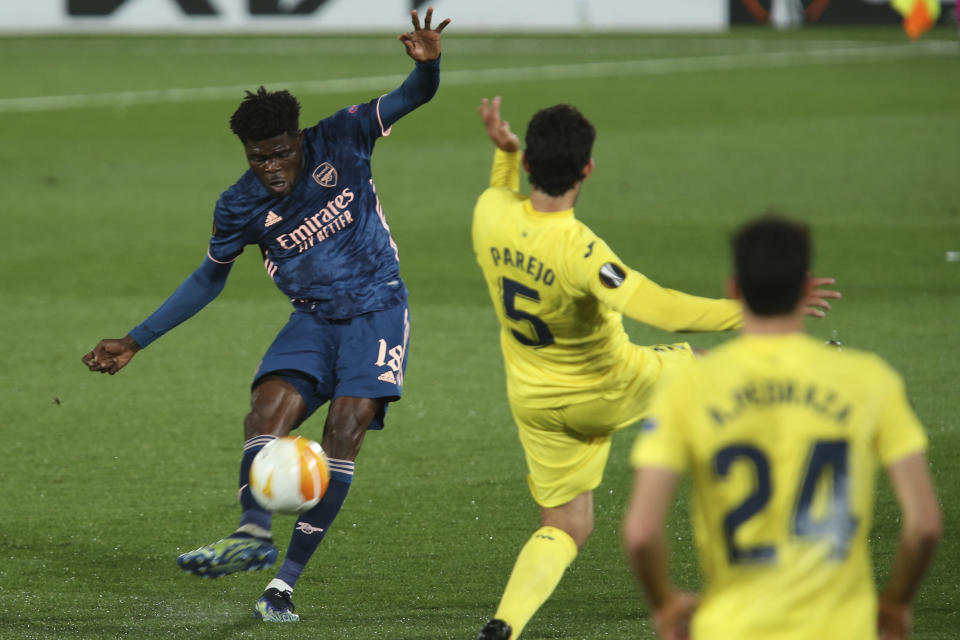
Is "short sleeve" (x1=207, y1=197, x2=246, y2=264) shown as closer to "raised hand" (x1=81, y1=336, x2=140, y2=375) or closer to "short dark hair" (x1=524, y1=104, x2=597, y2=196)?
"raised hand" (x1=81, y1=336, x2=140, y2=375)

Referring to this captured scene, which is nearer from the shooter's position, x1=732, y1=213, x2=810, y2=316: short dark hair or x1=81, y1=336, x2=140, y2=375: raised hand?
x1=732, y1=213, x2=810, y2=316: short dark hair

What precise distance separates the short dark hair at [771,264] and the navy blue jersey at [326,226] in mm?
3018

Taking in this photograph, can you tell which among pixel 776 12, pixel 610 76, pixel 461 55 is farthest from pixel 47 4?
pixel 776 12

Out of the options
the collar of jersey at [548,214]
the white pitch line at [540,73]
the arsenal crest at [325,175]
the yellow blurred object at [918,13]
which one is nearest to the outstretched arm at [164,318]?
the arsenal crest at [325,175]

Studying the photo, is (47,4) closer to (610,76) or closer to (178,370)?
(610,76)

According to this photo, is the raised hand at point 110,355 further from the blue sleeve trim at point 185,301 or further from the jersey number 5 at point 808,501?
the jersey number 5 at point 808,501

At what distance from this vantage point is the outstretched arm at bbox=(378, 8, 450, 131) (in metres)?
5.82

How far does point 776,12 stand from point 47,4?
1477cm

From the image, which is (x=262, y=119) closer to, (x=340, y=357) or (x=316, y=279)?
(x=316, y=279)

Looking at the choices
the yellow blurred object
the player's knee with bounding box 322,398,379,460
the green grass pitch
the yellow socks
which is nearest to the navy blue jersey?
the player's knee with bounding box 322,398,379,460

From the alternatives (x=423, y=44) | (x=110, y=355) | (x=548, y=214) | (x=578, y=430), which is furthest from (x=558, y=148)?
(x=110, y=355)

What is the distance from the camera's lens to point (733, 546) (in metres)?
2.99

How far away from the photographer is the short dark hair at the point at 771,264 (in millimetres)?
2955

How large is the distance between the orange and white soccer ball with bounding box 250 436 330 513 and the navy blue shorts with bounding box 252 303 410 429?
0.76 m
